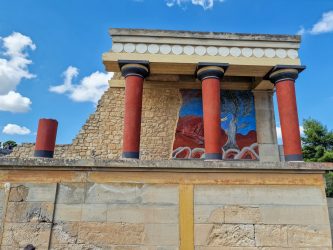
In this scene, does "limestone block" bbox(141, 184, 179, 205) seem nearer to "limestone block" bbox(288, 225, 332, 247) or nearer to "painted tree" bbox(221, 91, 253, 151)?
"limestone block" bbox(288, 225, 332, 247)

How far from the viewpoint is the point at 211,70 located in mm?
9945

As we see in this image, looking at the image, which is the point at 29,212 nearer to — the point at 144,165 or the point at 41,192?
the point at 41,192

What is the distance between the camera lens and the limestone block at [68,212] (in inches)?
159

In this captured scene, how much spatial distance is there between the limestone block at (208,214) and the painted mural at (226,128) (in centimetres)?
718

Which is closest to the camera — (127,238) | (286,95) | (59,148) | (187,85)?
(127,238)

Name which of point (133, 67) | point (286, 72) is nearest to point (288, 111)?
point (286, 72)

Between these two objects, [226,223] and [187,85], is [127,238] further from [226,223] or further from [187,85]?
[187,85]

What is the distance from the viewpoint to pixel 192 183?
4.20 m

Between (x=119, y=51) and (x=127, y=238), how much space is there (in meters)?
7.30

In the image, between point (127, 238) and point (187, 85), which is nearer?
point (127, 238)

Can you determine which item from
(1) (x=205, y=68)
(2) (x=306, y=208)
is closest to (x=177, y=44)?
(1) (x=205, y=68)

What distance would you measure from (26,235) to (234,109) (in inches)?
373

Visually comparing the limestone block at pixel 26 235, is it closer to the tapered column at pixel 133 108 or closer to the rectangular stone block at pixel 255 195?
the rectangular stone block at pixel 255 195

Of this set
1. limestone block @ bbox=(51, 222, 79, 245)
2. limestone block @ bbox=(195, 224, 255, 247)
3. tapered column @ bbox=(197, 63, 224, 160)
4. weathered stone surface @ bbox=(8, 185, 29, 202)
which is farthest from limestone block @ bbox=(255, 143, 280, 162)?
weathered stone surface @ bbox=(8, 185, 29, 202)
